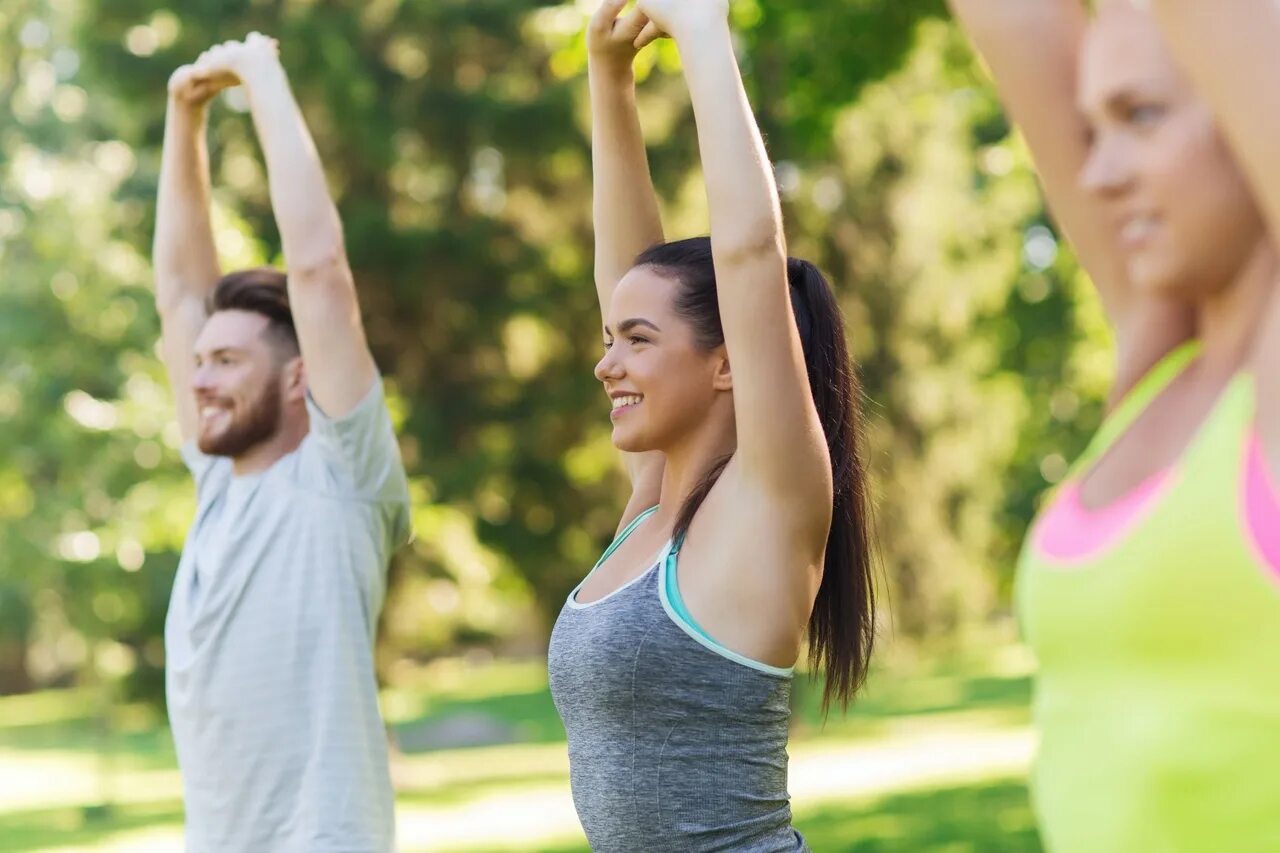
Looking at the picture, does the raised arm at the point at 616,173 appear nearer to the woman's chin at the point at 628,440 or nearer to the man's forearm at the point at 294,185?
the woman's chin at the point at 628,440

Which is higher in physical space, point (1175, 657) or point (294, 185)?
point (294, 185)

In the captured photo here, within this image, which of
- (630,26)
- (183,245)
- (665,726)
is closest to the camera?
(665,726)

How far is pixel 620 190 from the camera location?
3.12m

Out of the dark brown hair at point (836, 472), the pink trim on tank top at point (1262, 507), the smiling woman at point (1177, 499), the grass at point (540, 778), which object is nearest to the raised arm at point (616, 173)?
the dark brown hair at point (836, 472)

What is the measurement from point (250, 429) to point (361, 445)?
11.9 inches

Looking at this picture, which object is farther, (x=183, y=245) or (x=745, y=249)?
(x=183, y=245)

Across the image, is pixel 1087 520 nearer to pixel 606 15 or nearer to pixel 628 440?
pixel 628 440

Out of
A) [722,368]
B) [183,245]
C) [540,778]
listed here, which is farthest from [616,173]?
[540,778]

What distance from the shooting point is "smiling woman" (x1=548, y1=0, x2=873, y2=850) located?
92.9 inches

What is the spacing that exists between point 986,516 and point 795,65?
13.2 metres

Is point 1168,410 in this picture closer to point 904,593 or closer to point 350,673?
point 350,673

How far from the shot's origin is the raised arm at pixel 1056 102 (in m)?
1.73

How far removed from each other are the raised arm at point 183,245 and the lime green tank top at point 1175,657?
312 centimetres

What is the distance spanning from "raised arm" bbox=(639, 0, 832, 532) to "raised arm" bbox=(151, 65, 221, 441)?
85.2 inches
